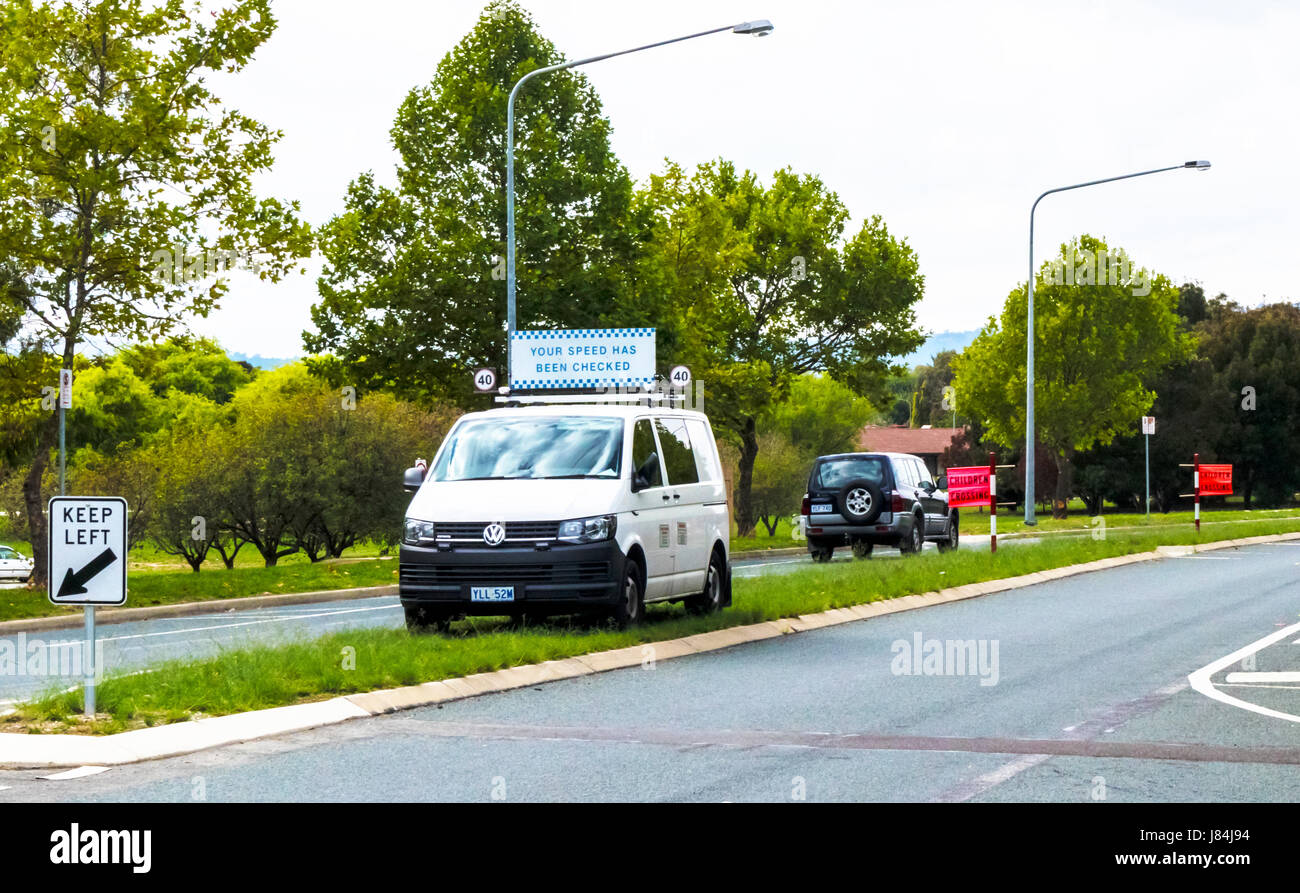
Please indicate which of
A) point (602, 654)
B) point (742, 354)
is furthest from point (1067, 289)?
point (602, 654)

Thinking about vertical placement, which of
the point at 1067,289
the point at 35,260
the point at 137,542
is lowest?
the point at 137,542

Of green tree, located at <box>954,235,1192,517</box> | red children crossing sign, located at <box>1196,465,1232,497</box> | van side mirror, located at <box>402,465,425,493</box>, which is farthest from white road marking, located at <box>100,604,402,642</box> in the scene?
green tree, located at <box>954,235,1192,517</box>

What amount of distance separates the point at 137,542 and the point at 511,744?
41729 mm

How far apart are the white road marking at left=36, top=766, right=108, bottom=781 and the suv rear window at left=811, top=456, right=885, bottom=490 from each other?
73.6 feet

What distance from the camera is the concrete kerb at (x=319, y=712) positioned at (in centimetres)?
864

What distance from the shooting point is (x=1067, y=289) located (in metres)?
68.8

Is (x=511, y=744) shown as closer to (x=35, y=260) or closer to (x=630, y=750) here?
(x=630, y=750)

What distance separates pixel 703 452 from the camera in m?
17.0

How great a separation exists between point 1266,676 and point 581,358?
15761mm

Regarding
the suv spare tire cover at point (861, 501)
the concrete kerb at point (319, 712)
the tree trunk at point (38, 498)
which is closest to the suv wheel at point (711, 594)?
the concrete kerb at point (319, 712)

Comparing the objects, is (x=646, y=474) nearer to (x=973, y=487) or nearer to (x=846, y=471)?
(x=973, y=487)

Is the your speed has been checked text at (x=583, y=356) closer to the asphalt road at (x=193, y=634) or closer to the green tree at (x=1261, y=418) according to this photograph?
the asphalt road at (x=193, y=634)

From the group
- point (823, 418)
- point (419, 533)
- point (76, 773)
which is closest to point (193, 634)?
point (419, 533)

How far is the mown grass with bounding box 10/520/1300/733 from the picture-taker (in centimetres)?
981
